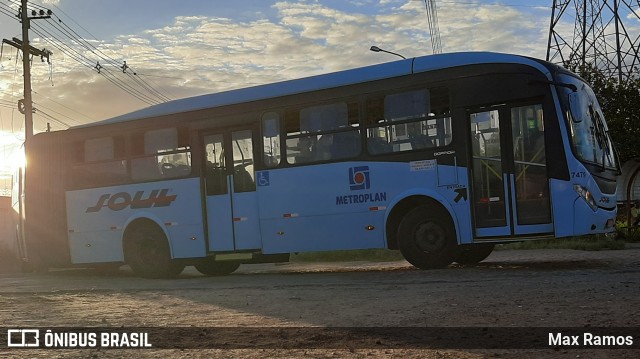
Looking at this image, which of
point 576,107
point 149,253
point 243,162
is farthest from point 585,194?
point 149,253

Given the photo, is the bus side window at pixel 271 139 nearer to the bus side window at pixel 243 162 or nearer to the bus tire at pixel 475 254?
the bus side window at pixel 243 162

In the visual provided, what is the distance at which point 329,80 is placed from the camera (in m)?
12.8

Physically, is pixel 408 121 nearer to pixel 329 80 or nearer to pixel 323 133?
pixel 323 133

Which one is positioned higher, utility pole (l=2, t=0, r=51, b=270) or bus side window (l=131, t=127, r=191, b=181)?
utility pole (l=2, t=0, r=51, b=270)

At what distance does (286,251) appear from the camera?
1308 centimetres

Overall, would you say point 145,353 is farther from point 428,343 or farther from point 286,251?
point 286,251

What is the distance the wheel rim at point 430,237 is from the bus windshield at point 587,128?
249 cm

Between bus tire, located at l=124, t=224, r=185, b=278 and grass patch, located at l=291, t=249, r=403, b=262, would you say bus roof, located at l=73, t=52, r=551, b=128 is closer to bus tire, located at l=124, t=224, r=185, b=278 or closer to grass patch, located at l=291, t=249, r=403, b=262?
bus tire, located at l=124, t=224, r=185, b=278

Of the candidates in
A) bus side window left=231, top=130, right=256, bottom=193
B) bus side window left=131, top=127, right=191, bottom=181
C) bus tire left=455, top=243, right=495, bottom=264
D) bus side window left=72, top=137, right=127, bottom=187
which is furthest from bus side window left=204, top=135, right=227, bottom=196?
bus tire left=455, top=243, right=495, bottom=264

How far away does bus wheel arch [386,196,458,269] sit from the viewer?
463 inches

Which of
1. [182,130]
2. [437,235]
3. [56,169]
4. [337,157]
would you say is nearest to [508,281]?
[437,235]

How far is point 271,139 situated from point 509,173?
14.6 ft

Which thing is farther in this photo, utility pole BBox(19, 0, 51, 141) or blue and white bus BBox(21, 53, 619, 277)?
utility pole BBox(19, 0, 51, 141)

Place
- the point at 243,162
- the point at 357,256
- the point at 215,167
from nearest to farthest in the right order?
the point at 243,162 → the point at 215,167 → the point at 357,256
